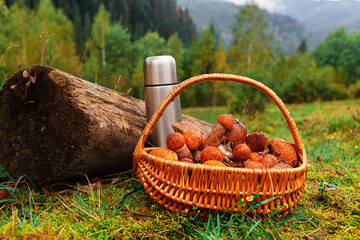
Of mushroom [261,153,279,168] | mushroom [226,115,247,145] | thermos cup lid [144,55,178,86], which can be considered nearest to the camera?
mushroom [261,153,279,168]

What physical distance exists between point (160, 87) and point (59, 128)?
0.91m

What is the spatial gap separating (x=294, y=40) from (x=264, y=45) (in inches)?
6385

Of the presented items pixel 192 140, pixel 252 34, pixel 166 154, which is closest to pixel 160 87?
pixel 192 140

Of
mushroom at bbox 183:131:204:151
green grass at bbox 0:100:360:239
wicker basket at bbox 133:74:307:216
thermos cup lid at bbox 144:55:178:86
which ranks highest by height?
thermos cup lid at bbox 144:55:178:86

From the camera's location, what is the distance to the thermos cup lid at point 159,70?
2.36 meters

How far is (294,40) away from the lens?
17375cm

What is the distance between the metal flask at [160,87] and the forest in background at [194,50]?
1.09 meters

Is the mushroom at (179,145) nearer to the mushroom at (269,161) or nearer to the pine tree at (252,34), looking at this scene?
the mushroom at (269,161)

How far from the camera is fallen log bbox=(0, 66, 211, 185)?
196 centimetres

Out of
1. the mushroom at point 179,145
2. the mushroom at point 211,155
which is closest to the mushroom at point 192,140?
the mushroom at point 179,145

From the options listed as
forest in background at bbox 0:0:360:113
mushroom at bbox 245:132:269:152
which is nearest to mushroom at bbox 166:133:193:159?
mushroom at bbox 245:132:269:152

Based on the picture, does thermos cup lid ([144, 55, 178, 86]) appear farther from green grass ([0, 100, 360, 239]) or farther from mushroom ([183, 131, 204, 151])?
green grass ([0, 100, 360, 239])

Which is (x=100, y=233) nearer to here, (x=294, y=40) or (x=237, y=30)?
(x=237, y=30)

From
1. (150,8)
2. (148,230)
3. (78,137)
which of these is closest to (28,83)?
(78,137)
